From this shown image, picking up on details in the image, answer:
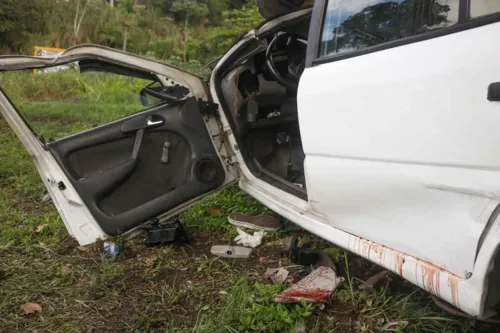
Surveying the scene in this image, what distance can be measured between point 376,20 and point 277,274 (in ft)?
5.27

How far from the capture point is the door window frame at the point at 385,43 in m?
1.56

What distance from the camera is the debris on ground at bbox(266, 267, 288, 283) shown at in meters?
2.80

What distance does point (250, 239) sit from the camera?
3510mm

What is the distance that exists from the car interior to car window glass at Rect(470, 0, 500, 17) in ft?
5.73

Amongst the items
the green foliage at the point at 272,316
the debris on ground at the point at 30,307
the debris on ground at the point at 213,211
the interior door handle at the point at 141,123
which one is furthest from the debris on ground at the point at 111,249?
the green foliage at the point at 272,316

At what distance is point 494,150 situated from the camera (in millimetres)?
1478

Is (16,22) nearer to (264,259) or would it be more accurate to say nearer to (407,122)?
(264,259)

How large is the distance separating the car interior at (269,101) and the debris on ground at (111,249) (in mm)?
1152

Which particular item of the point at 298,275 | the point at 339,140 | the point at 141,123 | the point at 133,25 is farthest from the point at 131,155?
the point at 133,25

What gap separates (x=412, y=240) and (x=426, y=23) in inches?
34.3

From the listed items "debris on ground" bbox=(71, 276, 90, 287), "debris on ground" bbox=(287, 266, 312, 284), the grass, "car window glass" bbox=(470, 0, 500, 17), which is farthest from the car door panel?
"car window glass" bbox=(470, 0, 500, 17)

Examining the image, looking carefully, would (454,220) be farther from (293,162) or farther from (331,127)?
(293,162)

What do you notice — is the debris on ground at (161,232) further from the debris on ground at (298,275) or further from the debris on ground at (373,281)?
the debris on ground at (373,281)

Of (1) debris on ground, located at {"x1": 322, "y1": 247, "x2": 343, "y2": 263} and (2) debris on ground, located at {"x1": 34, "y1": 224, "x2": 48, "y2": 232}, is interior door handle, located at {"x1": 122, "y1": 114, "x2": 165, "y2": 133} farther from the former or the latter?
(1) debris on ground, located at {"x1": 322, "y1": 247, "x2": 343, "y2": 263}
